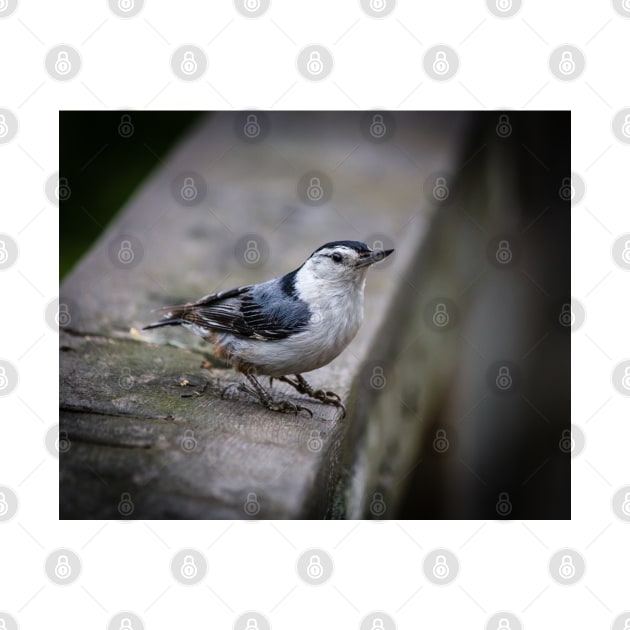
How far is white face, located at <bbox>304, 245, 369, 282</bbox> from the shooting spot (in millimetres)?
3570

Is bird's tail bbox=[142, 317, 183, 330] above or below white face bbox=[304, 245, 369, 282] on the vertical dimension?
below

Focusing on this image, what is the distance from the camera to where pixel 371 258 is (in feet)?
11.5

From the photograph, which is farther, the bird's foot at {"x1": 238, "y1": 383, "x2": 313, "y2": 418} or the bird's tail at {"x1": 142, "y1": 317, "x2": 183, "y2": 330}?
the bird's tail at {"x1": 142, "y1": 317, "x2": 183, "y2": 330}

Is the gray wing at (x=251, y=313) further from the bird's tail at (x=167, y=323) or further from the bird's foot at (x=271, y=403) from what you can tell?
the bird's foot at (x=271, y=403)

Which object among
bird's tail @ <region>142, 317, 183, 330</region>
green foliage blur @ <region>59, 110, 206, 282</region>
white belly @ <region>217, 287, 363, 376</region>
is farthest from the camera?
green foliage blur @ <region>59, 110, 206, 282</region>

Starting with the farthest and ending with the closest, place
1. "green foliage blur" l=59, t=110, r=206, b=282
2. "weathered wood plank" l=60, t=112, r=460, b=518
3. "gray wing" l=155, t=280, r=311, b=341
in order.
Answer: "green foliage blur" l=59, t=110, r=206, b=282 → "gray wing" l=155, t=280, r=311, b=341 → "weathered wood plank" l=60, t=112, r=460, b=518

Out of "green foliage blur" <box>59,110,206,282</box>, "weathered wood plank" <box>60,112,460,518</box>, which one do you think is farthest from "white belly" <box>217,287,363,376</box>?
"green foliage blur" <box>59,110,206,282</box>

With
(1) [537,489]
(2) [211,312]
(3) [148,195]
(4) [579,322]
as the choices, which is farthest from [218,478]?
(1) [537,489]

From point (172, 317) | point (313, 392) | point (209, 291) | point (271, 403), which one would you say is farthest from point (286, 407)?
point (209, 291)

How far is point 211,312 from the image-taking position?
3.78 m

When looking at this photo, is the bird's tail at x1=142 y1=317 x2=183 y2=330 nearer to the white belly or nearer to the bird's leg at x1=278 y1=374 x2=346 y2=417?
the white belly

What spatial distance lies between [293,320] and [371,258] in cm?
48

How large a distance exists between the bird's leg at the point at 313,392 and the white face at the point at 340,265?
0.55m

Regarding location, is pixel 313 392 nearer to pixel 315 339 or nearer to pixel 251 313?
pixel 315 339
